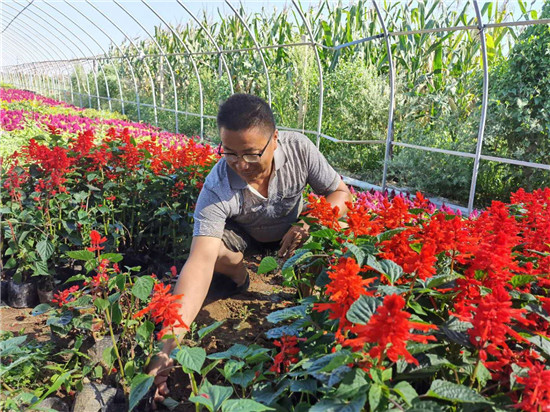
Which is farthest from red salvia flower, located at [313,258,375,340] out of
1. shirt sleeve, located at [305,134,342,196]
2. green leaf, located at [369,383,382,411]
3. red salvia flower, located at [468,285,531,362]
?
shirt sleeve, located at [305,134,342,196]

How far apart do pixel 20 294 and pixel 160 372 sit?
1647 millimetres

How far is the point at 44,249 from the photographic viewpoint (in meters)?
2.47

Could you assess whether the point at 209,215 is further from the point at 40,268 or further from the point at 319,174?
the point at 40,268

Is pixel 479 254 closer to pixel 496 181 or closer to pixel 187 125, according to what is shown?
pixel 496 181

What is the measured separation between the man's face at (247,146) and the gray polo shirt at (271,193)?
0.60 feet

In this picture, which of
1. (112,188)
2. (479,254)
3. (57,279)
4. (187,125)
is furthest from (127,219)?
(187,125)

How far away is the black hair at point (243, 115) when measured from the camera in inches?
73.5

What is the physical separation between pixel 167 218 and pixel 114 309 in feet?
4.80

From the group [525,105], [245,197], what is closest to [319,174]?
[245,197]

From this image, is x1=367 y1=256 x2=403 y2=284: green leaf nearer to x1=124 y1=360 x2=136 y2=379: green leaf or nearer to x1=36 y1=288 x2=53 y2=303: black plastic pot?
x1=124 y1=360 x2=136 y2=379: green leaf

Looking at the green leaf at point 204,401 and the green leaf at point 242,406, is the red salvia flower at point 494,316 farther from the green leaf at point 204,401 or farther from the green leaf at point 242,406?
the green leaf at point 204,401

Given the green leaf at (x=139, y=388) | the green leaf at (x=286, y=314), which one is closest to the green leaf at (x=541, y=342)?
the green leaf at (x=286, y=314)

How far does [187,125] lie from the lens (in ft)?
40.1

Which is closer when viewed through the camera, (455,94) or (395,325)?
(395,325)
